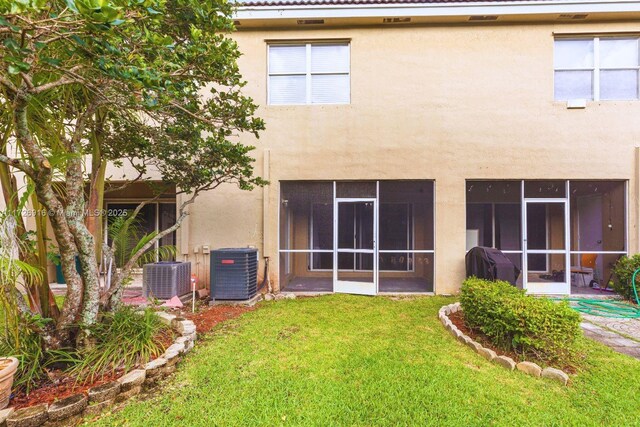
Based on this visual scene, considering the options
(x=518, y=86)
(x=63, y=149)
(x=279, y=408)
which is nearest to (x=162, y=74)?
(x=63, y=149)

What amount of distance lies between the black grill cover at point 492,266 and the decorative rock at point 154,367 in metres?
5.94

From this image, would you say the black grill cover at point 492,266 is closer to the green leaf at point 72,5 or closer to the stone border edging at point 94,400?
the stone border edging at point 94,400

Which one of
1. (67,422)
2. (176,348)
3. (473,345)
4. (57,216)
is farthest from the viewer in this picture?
(473,345)

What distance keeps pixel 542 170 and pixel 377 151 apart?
13.2 ft

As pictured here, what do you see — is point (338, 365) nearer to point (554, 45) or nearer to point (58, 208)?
point (58, 208)

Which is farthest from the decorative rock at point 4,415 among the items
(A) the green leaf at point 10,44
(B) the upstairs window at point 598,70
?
(B) the upstairs window at point 598,70

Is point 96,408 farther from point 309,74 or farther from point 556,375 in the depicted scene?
point 309,74

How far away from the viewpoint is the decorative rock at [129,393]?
109 inches

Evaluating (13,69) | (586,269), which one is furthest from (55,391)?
(586,269)

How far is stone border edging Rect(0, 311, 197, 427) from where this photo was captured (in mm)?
2385

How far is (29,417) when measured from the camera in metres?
2.38

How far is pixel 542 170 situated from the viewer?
698 cm

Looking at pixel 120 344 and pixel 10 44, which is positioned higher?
pixel 10 44

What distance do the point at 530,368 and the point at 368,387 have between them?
1940 millimetres
